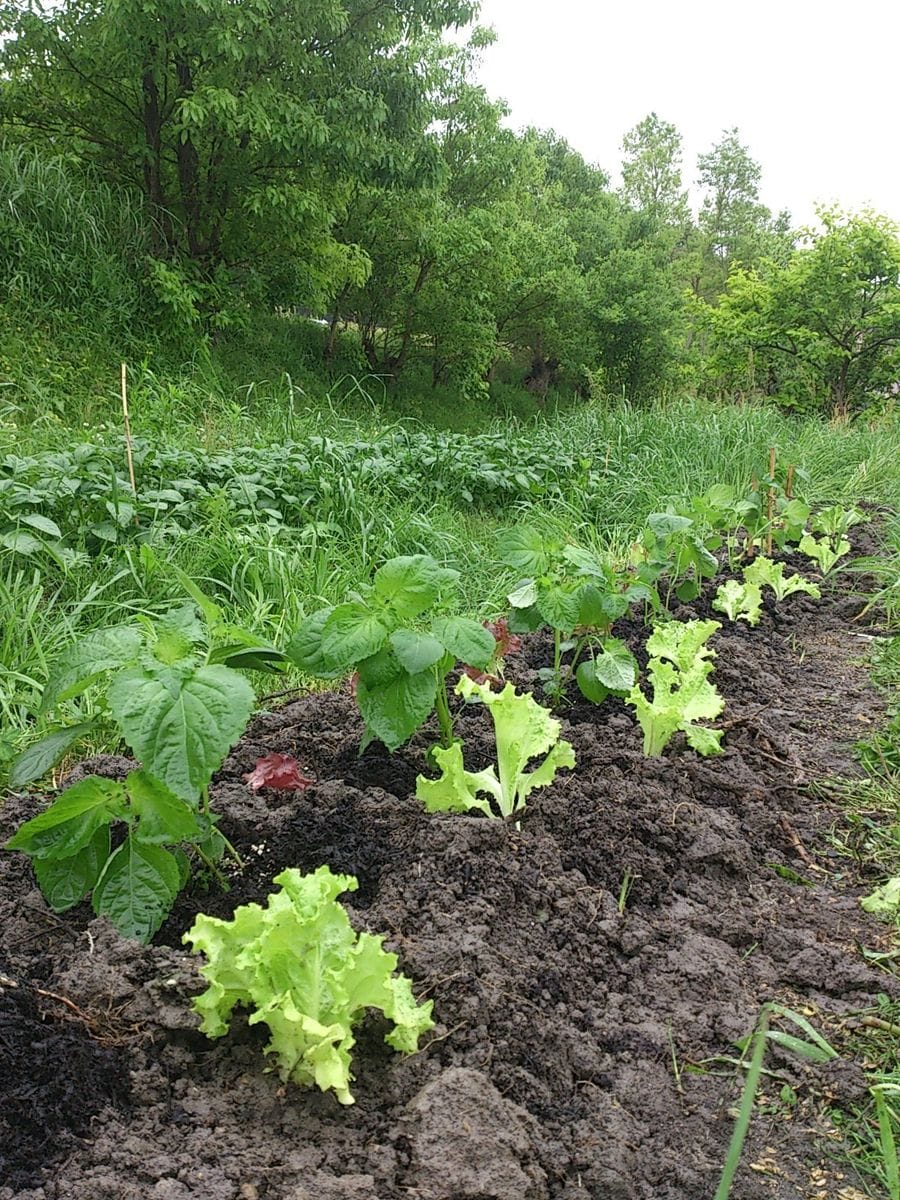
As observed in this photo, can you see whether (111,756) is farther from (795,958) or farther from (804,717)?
(804,717)

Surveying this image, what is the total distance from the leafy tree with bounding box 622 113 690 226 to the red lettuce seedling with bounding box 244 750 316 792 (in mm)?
29648

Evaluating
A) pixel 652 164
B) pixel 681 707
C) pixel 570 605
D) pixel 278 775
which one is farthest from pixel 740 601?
pixel 652 164

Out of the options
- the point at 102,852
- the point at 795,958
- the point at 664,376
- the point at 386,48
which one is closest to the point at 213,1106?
the point at 102,852

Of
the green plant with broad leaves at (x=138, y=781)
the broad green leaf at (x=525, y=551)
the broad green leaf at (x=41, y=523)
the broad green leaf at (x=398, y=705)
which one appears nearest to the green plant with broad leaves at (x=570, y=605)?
the broad green leaf at (x=525, y=551)

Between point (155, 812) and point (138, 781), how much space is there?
6 cm

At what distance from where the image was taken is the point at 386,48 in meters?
8.68

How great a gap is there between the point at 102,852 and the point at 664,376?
15644 millimetres

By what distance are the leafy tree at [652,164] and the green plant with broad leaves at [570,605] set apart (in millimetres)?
28802

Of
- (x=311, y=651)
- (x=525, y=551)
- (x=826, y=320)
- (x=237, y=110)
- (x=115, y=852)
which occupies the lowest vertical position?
(x=115, y=852)

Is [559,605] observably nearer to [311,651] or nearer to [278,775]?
[311,651]

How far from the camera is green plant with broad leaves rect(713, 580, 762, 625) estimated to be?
313 cm

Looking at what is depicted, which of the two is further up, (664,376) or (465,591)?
(664,376)

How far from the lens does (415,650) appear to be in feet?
5.30

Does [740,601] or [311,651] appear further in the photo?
[740,601]
